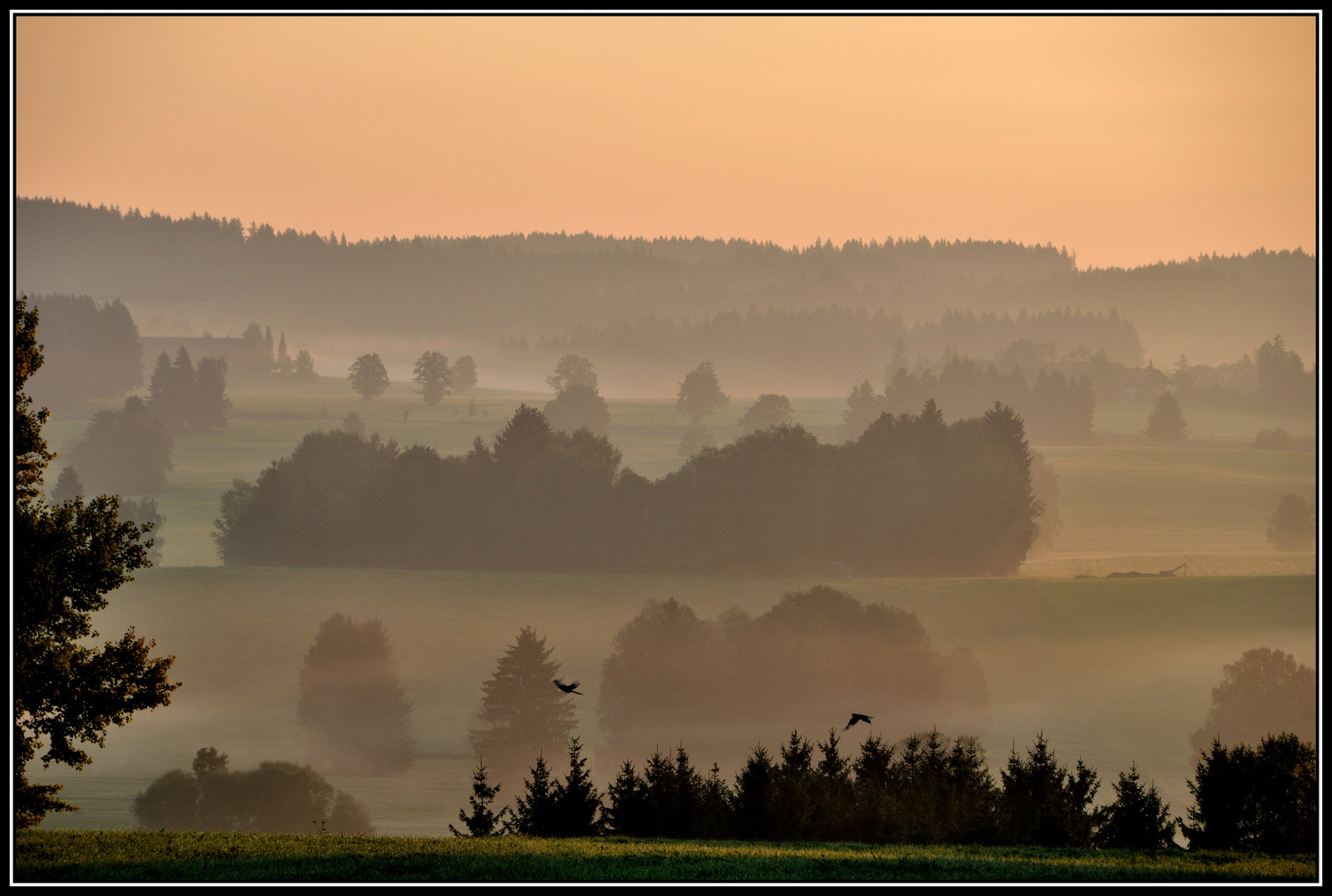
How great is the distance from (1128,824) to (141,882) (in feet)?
98.4

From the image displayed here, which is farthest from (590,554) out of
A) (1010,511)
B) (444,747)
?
(1010,511)

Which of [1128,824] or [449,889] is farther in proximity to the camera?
[1128,824]

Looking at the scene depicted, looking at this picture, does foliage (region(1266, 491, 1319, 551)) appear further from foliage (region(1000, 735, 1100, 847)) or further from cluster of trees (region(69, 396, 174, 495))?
cluster of trees (region(69, 396, 174, 495))

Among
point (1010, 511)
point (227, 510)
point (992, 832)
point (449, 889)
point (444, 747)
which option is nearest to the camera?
point (449, 889)

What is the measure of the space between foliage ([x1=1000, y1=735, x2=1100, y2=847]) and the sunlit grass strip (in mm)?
8262

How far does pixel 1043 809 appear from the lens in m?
36.7

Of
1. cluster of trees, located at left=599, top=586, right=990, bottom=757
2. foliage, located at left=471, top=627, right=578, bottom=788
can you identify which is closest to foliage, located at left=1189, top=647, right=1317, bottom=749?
cluster of trees, located at left=599, top=586, right=990, bottom=757

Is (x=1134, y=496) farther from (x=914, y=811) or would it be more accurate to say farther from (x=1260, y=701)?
(x=914, y=811)

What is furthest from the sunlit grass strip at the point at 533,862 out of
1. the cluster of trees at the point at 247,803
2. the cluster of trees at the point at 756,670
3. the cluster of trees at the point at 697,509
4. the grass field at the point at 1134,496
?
the grass field at the point at 1134,496

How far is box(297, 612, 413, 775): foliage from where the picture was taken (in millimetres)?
111250
